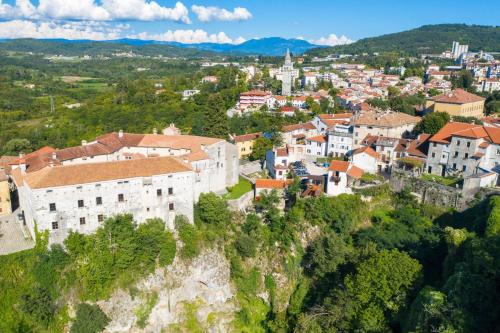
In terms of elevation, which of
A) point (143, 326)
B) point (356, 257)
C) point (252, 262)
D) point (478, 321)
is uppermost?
point (478, 321)

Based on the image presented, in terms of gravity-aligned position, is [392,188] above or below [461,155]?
below

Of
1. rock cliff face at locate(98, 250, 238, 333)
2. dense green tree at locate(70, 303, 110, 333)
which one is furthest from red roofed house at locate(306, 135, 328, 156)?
dense green tree at locate(70, 303, 110, 333)

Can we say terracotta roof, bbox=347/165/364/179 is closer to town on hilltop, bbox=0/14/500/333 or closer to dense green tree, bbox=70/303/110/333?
town on hilltop, bbox=0/14/500/333

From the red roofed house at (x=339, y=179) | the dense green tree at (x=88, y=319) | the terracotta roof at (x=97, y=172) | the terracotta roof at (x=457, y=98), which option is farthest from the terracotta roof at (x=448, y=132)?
the dense green tree at (x=88, y=319)

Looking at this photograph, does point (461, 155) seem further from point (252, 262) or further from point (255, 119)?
point (255, 119)

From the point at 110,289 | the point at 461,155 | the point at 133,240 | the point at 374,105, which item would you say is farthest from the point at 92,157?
the point at 374,105

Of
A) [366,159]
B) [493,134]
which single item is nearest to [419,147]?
[366,159]

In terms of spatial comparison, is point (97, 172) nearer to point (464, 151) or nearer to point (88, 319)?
point (88, 319)
